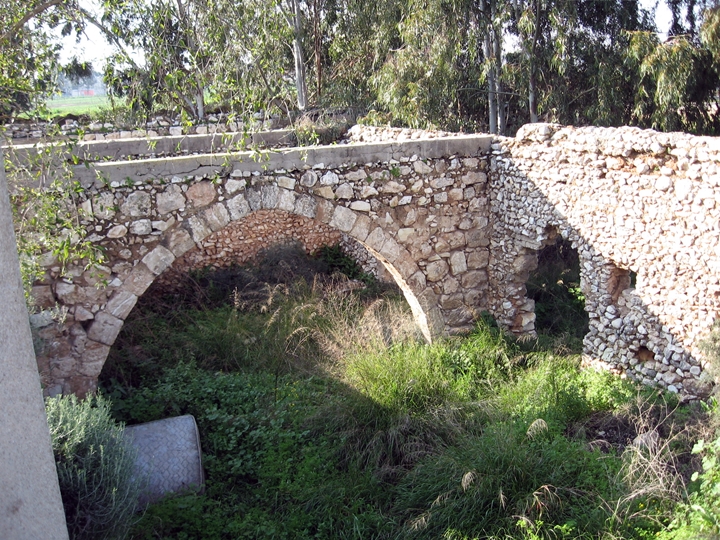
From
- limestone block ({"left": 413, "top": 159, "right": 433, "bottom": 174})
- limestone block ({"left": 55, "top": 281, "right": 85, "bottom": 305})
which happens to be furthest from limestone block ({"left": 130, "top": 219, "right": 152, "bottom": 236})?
limestone block ({"left": 413, "top": 159, "right": 433, "bottom": 174})

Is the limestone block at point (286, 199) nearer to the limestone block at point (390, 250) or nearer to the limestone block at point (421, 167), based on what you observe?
the limestone block at point (390, 250)

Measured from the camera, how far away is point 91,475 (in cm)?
378

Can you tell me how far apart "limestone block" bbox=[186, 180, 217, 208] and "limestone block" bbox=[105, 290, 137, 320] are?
40.7 inches

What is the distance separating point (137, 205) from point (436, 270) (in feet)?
10.6

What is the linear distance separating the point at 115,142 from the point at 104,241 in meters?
2.76

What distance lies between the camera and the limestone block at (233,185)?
19.3ft

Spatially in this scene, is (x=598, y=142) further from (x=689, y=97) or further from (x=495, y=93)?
(x=495, y=93)

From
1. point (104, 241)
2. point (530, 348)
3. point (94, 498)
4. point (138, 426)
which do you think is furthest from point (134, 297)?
point (530, 348)

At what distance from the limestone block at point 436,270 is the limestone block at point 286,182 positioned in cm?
184

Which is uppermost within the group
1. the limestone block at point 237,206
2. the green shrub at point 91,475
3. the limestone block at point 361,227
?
the limestone block at point 237,206

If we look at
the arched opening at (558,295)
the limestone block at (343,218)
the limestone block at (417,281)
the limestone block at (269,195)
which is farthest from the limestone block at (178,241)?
the arched opening at (558,295)

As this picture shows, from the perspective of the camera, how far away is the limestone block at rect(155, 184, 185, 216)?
18.7 feet

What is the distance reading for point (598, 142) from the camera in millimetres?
5695

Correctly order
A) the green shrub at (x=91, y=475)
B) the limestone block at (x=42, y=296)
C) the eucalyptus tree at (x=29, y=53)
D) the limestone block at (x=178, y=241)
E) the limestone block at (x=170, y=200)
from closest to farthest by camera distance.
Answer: the green shrub at (x=91, y=475) < the eucalyptus tree at (x=29, y=53) < the limestone block at (x=42, y=296) < the limestone block at (x=170, y=200) < the limestone block at (x=178, y=241)
